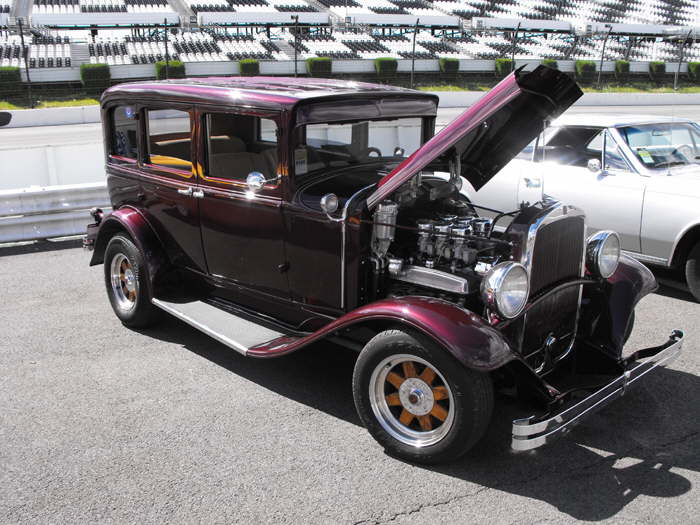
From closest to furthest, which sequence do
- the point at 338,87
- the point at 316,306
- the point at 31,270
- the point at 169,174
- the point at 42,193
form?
1. the point at 316,306
2. the point at 338,87
3. the point at 169,174
4. the point at 31,270
5. the point at 42,193

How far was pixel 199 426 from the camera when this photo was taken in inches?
149

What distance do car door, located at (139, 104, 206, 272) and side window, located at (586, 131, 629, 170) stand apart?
4016 millimetres

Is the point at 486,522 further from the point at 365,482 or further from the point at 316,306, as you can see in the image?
the point at 316,306

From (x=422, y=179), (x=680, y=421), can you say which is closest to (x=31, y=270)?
(x=422, y=179)

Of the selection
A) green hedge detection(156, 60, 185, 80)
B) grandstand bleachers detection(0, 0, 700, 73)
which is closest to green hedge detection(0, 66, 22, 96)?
grandstand bleachers detection(0, 0, 700, 73)

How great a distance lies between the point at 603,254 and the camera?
4.08 metres

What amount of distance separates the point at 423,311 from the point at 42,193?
605cm

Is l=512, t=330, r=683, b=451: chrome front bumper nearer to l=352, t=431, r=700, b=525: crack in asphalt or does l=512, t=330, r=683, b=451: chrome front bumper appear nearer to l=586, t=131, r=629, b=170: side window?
l=352, t=431, r=700, b=525: crack in asphalt

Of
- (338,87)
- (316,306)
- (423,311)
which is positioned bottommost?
(316,306)

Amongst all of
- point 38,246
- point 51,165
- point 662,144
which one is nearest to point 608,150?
point 662,144

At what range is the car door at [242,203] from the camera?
13.6ft

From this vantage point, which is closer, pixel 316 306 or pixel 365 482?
pixel 365 482

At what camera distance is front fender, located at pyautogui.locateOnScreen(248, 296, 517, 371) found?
309 centimetres

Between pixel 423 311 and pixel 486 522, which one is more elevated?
pixel 423 311
